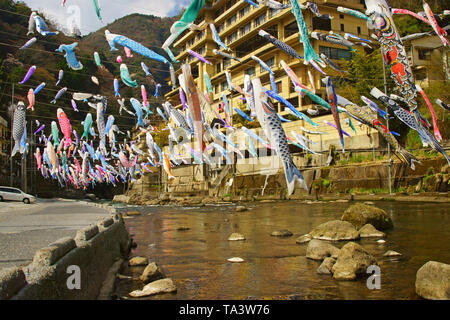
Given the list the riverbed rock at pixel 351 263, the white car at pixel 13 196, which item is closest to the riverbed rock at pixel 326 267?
the riverbed rock at pixel 351 263

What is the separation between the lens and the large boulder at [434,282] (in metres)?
5.45

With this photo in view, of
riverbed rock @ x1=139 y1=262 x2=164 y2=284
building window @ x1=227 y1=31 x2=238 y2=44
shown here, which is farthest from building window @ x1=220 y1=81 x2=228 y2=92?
riverbed rock @ x1=139 y1=262 x2=164 y2=284

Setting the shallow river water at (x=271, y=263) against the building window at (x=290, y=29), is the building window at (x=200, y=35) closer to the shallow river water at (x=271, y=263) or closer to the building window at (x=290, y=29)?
the building window at (x=290, y=29)

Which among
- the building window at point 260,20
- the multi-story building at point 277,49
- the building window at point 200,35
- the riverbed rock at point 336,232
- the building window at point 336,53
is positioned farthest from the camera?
the building window at point 200,35

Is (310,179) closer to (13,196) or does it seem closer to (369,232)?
(369,232)

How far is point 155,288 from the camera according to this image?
6.27 m

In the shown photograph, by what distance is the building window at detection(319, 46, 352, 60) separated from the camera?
3748 cm

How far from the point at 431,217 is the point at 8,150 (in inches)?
2155

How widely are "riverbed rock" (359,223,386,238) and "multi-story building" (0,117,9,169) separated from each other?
4815cm

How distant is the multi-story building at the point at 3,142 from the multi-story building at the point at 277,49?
2620cm

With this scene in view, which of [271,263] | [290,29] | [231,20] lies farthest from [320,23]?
[271,263]

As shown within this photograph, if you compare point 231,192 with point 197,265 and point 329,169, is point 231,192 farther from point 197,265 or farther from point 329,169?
point 197,265

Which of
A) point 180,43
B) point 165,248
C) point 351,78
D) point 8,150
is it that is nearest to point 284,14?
point 351,78
